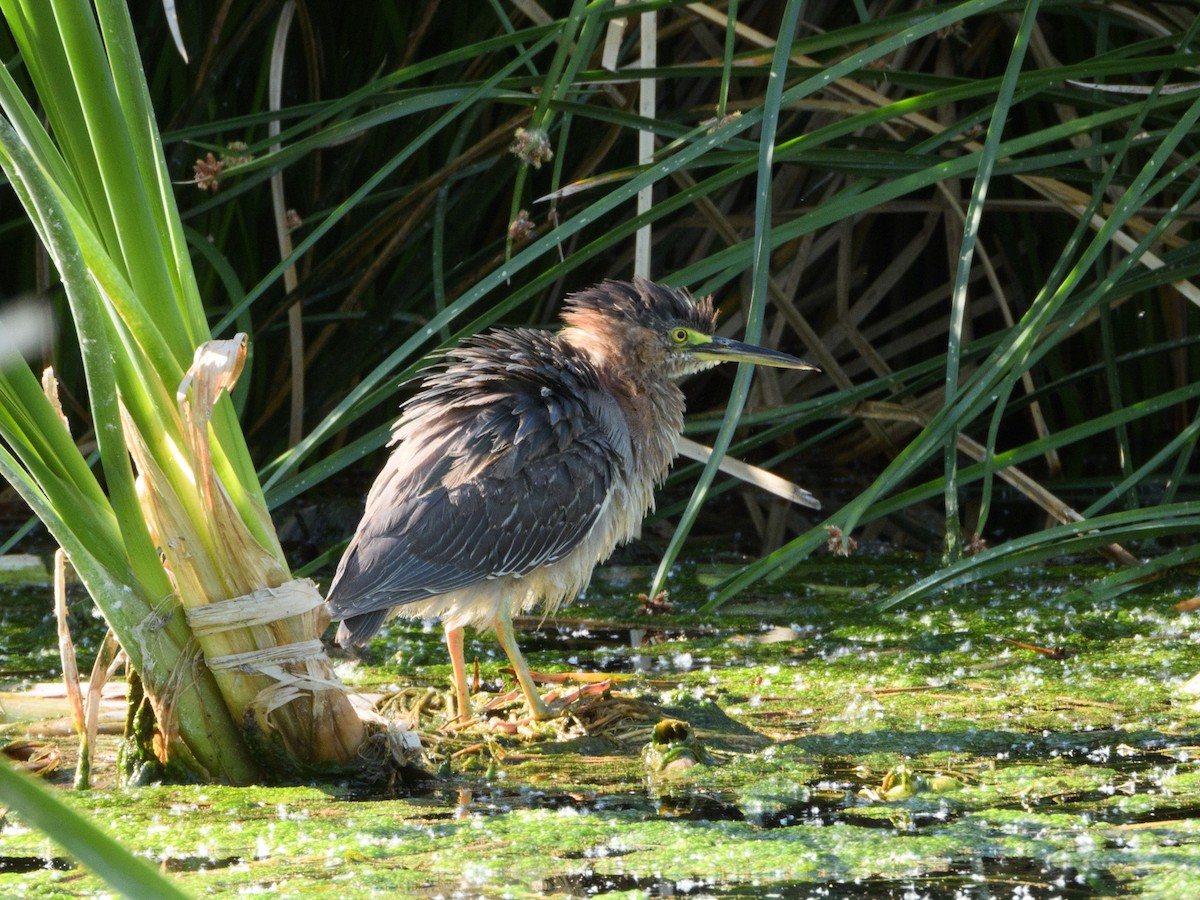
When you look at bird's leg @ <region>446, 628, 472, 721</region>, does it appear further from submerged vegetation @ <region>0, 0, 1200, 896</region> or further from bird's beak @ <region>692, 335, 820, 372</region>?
bird's beak @ <region>692, 335, 820, 372</region>

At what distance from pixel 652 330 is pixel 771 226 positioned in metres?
0.49

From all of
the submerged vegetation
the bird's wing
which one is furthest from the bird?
the submerged vegetation

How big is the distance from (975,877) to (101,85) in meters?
1.99

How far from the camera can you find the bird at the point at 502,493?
3527mm

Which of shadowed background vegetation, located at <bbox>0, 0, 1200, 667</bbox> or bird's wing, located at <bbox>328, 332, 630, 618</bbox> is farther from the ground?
shadowed background vegetation, located at <bbox>0, 0, 1200, 667</bbox>

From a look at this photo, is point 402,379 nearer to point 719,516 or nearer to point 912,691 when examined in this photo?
point 912,691

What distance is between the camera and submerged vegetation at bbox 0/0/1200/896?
2438 millimetres

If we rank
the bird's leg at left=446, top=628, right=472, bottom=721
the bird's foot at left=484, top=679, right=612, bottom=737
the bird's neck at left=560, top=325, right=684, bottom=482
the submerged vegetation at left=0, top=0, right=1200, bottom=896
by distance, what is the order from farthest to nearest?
the bird's neck at left=560, top=325, right=684, bottom=482
the bird's leg at left=446, top=628, right=472, bottom=721
the bird's foot at left=484, top=679, right=612, bottom=737
the submerged vegetation at left=0, top=0, right=1200, bottom=896

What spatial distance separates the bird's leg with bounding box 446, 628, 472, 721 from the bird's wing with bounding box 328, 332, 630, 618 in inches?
5.5

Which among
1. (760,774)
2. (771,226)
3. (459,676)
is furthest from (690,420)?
(760,774)

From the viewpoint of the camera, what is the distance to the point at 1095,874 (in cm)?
211

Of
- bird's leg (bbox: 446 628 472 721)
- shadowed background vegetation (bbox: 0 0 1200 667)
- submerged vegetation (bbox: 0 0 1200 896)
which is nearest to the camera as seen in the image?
submerged vegetation (bbox: 0 0 1200 896)

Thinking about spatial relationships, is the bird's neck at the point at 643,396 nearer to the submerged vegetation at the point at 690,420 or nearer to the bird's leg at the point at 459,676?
the submerged vegetation at the point at 690,420

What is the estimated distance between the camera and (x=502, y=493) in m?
3.69
